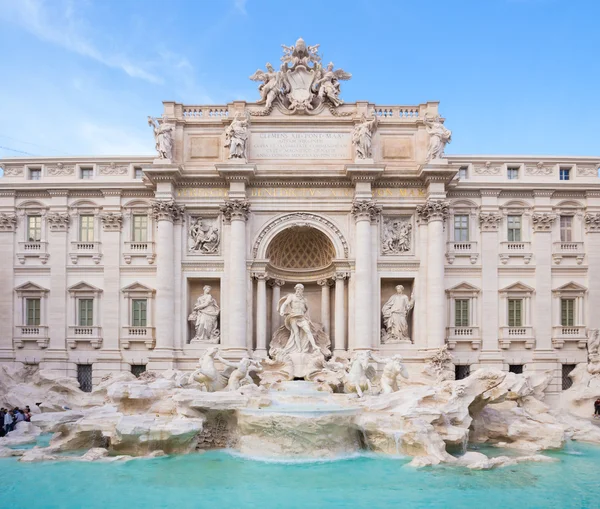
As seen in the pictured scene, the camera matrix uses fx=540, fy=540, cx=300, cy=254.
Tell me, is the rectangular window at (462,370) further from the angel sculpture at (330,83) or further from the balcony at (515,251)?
the angel sculpture at (330,83)

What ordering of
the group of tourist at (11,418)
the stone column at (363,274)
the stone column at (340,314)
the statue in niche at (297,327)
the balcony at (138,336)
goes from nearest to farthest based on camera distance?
the group of tourist at (11,418), the statue in niche at (297,327), the stone column at (363,274), the stone column at (340,314), the balcony at (138,336)

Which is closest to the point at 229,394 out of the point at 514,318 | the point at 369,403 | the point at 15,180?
the point at 369,403

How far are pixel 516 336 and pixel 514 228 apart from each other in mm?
4882

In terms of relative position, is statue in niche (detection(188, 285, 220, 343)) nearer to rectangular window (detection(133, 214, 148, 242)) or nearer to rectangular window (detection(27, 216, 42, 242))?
rectangular window (detection(133, 214, 148, 242))

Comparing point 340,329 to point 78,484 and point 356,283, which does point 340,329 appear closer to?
point 356,283

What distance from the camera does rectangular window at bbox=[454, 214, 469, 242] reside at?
24.5 meters

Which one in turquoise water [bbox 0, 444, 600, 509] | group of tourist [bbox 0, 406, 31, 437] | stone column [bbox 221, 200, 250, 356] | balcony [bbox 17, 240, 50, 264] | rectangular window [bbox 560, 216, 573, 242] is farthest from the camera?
rectangular window [bbox 560, 216, 573, 242]

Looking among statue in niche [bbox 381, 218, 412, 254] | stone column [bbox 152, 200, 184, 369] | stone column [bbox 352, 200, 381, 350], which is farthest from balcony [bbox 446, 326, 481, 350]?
stone column [bbox 152, 200, 184, 369]

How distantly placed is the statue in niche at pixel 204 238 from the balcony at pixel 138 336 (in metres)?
4.17

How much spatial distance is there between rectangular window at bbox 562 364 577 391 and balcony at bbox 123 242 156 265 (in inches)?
752

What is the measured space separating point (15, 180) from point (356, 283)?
645 inches

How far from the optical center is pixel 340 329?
23.5 meters

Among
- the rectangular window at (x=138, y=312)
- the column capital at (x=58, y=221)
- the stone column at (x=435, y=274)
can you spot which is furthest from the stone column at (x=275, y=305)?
the column capital at (x=58, y=221)

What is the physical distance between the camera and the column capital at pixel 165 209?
23.2 m
